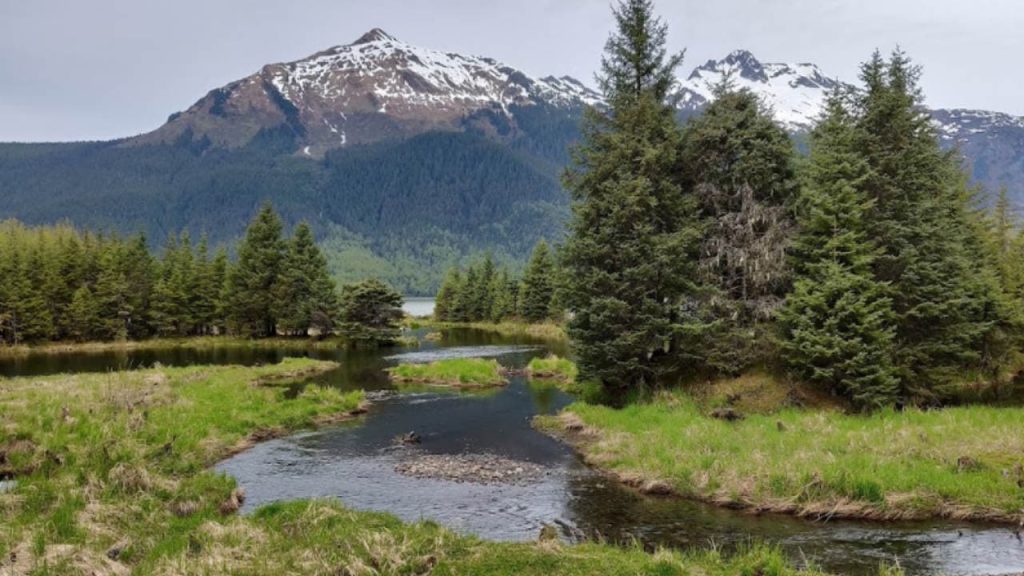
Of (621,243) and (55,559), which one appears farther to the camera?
(621,243)

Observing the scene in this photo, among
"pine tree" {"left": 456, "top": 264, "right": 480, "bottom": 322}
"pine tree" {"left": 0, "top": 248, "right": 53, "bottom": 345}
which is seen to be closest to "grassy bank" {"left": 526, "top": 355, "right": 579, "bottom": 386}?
"pine tree" {"left": 0, "top": 248, "right": 53, "bottom": 345}

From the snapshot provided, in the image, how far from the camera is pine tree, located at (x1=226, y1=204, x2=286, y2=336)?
8144 centimetres

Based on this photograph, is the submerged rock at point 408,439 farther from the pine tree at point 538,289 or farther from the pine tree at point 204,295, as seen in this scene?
the pine tree at point 538,289

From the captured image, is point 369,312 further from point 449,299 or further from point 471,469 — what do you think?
point 471,469

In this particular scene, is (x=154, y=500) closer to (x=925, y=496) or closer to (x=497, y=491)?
(x=497, y=491)

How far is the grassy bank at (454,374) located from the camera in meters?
47.7

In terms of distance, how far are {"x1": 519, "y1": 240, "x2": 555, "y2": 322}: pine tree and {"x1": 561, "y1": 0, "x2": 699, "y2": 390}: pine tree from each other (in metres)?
69.4

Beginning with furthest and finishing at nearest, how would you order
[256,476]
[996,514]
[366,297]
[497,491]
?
[366,297] < [256,476] < [497,491] < [996,514]

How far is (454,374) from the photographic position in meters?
49.1

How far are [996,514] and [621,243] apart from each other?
18.4 metres

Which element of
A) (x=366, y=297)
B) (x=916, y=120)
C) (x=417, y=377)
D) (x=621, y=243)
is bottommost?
(x=417, y=377)

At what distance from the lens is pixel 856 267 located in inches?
1118

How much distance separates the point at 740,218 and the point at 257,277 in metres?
66.6

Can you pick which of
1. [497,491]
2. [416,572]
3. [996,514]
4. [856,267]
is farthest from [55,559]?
[856,267]
